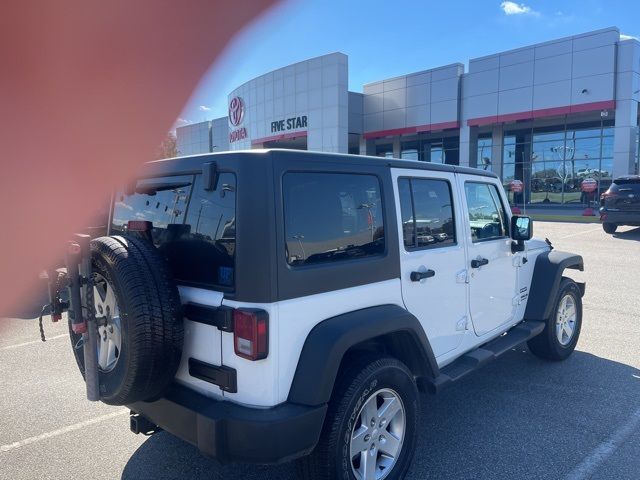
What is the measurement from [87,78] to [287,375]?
18.6 metres

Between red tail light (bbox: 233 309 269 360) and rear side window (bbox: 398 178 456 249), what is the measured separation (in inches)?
47.2

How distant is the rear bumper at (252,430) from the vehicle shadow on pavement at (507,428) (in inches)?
30.8

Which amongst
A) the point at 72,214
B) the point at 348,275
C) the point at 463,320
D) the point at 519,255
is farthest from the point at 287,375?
the point at 72,214

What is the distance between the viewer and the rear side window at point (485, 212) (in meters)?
3.71

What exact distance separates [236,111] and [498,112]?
21.0 meters

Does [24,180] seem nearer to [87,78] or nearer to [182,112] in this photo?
[87,78]

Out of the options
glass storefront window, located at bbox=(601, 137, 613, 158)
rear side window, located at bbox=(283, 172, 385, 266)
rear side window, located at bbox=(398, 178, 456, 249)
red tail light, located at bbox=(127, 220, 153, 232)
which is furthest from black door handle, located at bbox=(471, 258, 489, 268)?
glass storefront window, located at bbox=(601, 137, 613, 158)

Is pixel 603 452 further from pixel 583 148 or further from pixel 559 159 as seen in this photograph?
pixel 559 159

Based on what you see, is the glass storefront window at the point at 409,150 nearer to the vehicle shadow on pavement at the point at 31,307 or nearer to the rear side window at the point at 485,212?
the vehicle shadow on pavement at the point at 31,307

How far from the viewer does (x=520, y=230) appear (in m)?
4.05

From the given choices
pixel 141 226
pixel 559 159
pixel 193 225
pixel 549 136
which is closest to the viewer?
pixel 193 225

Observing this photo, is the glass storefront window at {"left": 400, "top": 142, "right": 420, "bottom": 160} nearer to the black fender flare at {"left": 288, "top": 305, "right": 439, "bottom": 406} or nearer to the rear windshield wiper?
the rear windshield wiper

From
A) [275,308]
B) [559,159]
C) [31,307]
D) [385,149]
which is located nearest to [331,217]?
[275,308]

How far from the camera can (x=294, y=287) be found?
228cm
